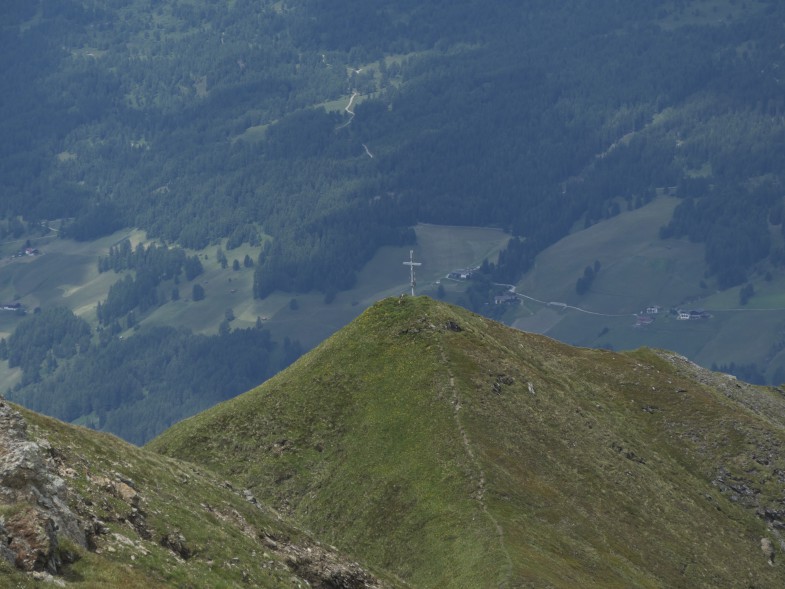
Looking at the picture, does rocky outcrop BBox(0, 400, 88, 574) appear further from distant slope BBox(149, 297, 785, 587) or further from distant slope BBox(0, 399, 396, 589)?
distant slope BBox(149, 297, 785, 587)

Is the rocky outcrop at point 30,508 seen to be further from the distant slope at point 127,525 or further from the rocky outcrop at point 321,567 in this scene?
the rocky outcrop at point 321,567

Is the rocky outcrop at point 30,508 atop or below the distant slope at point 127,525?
atop

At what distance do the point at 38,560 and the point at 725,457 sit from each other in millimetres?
98337

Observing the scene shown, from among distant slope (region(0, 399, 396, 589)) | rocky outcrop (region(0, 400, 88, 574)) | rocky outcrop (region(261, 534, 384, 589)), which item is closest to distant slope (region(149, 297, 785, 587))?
rocky outcrop (region(261, 534, 384, 589))

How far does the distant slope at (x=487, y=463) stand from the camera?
97.0 meters

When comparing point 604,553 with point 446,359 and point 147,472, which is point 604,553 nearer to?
point 446,359

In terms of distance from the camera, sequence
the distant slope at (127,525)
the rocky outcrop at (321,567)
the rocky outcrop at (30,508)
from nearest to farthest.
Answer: the rocky outcrop at (30,508)
the distant slope at (127,525)
the rocky outcrop at (321,567)

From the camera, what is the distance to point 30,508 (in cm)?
5041

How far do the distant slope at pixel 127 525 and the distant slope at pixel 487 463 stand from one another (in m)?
19.5

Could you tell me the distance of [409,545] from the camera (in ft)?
316

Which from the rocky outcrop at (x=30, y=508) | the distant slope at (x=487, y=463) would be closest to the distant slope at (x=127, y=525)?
the rocky outcrop at (x=30, y=508)

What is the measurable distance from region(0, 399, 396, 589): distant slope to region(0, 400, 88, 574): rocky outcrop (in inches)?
1.6

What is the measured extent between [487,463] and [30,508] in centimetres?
5695

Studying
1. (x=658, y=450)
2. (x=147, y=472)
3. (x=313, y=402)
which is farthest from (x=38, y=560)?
(x=658, y=450)
